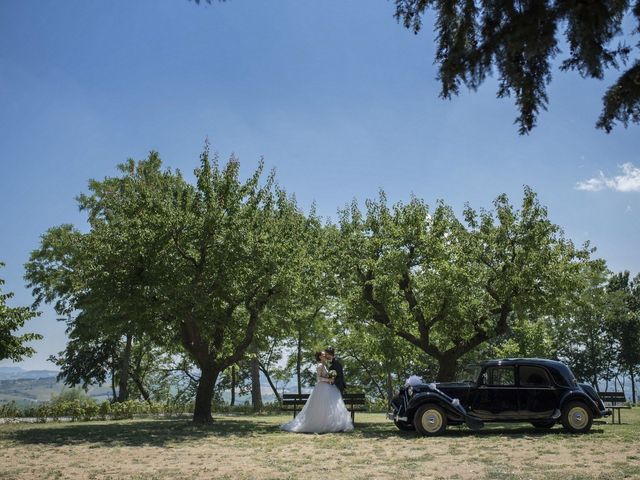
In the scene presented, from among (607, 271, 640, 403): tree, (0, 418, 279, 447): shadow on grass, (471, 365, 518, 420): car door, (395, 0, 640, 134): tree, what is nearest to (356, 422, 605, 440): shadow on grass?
(471, 365, 518, 420): car door

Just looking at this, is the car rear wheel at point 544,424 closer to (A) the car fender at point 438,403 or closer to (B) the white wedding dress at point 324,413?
(A) the car fender at point 438,403

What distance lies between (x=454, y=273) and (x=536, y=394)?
755 centimetres

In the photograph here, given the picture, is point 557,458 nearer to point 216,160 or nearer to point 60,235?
point 216,160

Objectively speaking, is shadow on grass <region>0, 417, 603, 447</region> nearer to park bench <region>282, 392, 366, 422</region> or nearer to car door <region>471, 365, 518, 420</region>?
car door <region>471, 365, 518, 420</region>

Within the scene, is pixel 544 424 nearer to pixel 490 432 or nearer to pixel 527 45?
pixel 490 432

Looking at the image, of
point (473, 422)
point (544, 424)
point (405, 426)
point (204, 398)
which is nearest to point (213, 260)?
point (204, 398)

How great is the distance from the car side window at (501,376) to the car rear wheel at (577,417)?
64.8 inches

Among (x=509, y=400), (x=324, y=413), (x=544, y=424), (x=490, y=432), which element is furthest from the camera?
(x=324, y=413)

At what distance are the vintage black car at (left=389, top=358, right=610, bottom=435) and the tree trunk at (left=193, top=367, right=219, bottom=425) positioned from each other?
898 centimetres

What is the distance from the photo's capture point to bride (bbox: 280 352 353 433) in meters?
16.2

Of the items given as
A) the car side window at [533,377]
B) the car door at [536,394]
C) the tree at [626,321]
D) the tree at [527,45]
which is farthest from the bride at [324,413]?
the tree at [626,321]

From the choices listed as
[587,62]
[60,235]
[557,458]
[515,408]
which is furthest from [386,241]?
[60,235]

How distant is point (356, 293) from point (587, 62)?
1841 cm

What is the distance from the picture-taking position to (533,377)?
14672 millimetres
